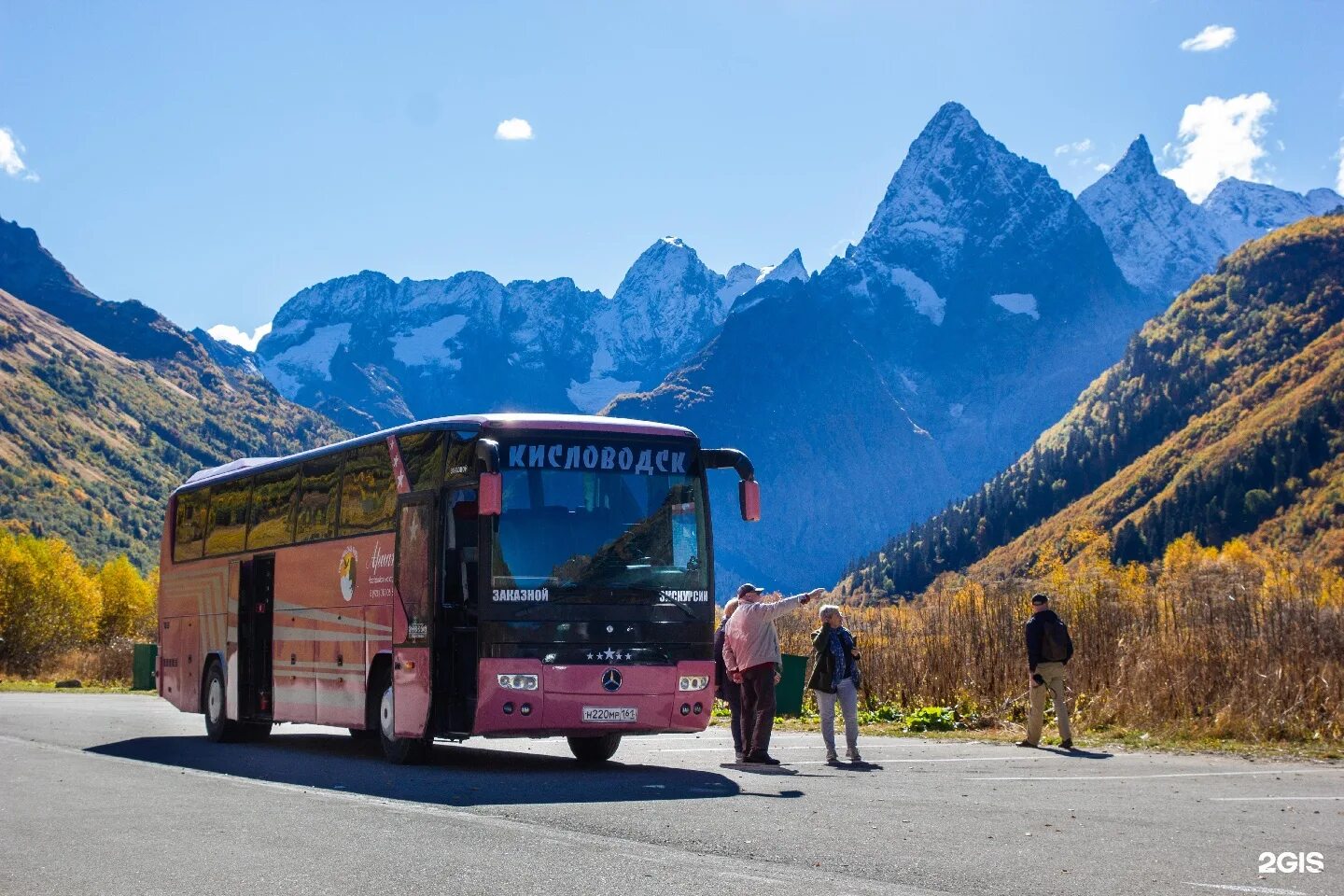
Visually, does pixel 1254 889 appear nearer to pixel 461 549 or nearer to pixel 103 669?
pixel 461 549

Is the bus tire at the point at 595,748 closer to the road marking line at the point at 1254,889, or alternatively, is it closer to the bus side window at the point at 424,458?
the bus side window at the point at 424,458

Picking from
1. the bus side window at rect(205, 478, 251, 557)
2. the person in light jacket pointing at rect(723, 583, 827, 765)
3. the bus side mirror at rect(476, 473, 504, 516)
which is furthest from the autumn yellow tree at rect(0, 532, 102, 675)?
the bus side mirror at rect(476, 473, 504, 516)

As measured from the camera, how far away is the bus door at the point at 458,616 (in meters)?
16.3

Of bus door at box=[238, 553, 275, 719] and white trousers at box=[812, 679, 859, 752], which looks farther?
bus door at box=[238, 553, 275, 719]

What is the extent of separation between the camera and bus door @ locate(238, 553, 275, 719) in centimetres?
2169

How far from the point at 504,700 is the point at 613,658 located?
1250 mm

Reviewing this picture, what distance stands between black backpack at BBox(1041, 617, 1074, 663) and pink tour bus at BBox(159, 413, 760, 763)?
18.0 feet

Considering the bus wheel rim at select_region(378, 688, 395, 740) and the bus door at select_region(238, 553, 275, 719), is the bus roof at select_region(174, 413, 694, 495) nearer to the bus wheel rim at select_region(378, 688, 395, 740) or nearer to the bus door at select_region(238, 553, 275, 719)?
the bus wheel rim at select_region(378, 688, 395, 740)

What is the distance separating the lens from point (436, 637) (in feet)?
54.4

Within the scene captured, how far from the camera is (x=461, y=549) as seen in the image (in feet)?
54.4

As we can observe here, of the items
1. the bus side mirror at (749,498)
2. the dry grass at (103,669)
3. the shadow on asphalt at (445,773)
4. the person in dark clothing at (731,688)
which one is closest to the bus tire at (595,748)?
the shadow on asphalt at (445,773)

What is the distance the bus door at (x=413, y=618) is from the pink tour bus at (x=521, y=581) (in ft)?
0.07

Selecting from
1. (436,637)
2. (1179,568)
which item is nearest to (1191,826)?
(436,637)

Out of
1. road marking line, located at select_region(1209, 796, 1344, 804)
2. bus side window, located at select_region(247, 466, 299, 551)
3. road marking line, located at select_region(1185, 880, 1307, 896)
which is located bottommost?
road marking line, located at select_region(1185, 880, 1307, 896)
